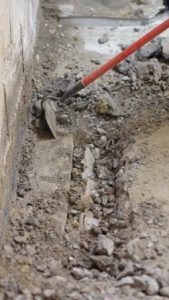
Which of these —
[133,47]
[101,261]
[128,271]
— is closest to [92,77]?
[133,47]

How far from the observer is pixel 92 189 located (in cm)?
305

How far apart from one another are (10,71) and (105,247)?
3.13 ft

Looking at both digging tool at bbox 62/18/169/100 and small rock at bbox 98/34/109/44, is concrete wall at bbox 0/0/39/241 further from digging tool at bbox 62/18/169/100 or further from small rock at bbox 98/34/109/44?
small rock at bbox 98/34/109/44

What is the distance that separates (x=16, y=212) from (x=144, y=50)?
1.75 meters

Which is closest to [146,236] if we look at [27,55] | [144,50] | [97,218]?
[97,218]

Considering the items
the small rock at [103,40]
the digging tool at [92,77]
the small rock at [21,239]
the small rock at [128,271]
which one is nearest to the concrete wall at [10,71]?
the small rock at [21,239]

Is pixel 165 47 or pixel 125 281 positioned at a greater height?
pixel 165 47

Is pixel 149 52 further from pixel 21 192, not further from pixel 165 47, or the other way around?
pixel 21 192

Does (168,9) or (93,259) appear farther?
(168,9)

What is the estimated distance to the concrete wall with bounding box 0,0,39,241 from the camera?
255cm

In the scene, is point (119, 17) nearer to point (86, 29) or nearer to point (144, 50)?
point (86, 29)

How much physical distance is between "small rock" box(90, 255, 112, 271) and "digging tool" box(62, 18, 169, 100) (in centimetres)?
126

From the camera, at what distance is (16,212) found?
9.25 ft

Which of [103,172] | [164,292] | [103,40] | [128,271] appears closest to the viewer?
[164,292]
